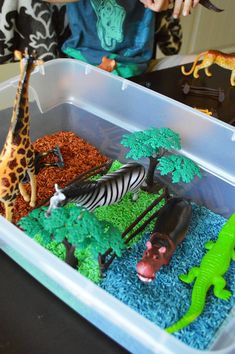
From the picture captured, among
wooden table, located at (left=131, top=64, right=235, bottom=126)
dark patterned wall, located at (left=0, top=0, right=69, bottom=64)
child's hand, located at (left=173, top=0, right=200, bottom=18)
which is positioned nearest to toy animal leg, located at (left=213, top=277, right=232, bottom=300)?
wooden table, located at (left=131, top=64, right=235, bottom=126)

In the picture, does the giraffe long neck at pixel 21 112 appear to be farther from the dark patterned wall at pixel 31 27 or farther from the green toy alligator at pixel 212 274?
the dark patterned wall at pixel 31 27

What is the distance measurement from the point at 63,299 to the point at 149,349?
0.14 m

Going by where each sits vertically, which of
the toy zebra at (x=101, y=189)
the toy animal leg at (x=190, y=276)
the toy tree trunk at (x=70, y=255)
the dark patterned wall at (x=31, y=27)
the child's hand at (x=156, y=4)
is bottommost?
the toy animal leg at (x=190, y=276)

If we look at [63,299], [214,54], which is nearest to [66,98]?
[214,54]

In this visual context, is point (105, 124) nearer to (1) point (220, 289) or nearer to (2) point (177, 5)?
(2) point (177, 5)

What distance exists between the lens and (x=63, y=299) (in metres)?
0.54

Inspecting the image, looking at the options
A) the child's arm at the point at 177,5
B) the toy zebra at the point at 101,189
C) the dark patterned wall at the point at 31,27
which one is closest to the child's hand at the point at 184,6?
the child's arm at the point at 177,5

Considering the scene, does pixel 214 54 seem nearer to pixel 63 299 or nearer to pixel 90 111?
pixel 90 111

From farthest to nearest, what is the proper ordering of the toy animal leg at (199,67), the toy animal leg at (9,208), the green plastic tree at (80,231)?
the toy animal leg at (199,67)
the toy animal leg at (9,208)
the green plastic tree at (80,231)

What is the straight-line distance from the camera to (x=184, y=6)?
879mm

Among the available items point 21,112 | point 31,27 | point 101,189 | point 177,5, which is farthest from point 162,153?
point 31,27

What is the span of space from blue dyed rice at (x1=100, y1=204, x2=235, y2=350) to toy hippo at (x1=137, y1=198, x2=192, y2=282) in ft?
0.10

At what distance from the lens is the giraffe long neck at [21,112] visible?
1.79 feet

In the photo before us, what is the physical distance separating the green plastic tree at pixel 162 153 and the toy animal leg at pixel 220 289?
0.52 feet
